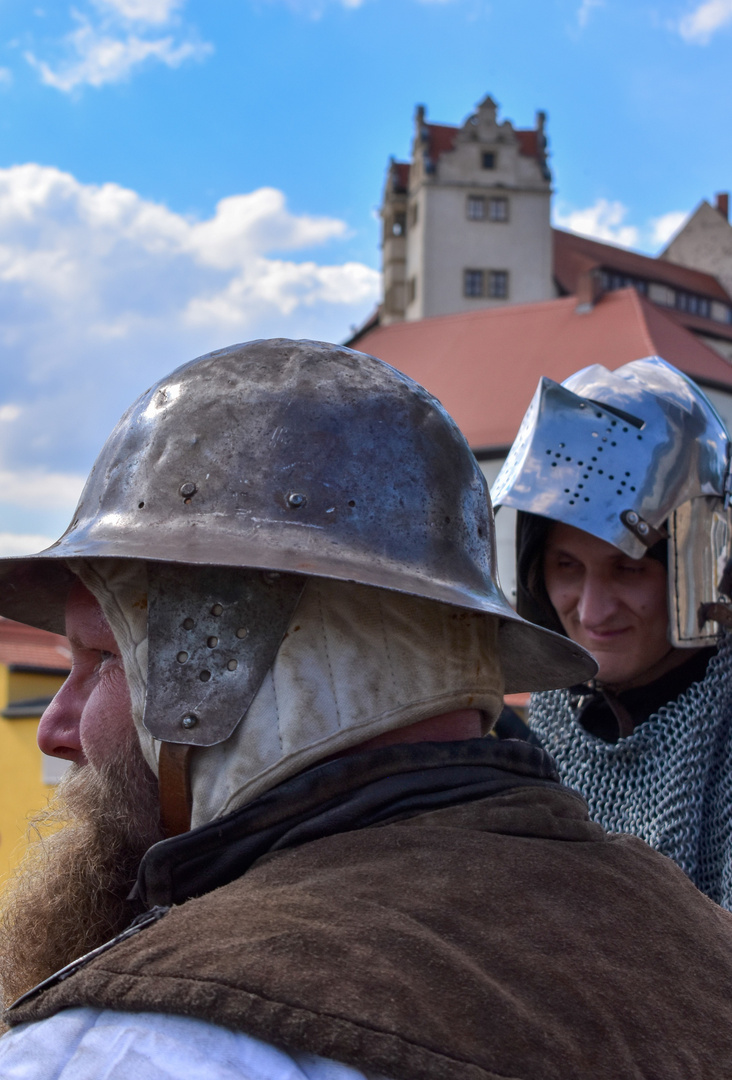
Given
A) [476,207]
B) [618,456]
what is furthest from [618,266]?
[618,456]

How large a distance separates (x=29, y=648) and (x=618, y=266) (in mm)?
31653

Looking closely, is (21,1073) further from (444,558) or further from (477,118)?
(477,118)

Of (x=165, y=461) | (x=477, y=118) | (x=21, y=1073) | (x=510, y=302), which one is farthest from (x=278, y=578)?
(x=477, y=118)

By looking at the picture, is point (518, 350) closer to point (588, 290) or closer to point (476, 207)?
point (588, 290)

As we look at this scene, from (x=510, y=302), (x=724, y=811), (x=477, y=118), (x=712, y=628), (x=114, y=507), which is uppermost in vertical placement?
(x=477, y=118)

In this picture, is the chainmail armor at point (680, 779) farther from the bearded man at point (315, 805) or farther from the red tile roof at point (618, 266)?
the red tile roof at point (618, 266)

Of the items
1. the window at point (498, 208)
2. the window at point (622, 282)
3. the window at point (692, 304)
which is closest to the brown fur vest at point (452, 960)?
the window at point (498, 208)

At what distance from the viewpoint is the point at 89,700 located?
1767 millimetres

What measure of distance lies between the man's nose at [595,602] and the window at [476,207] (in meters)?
34.1

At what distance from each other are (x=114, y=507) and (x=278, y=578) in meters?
0.36

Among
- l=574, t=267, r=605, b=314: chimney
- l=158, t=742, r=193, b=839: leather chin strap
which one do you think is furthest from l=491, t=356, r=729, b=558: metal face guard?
l=574, t=267, r=605, b=314: chimney

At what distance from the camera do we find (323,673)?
158 centimetres

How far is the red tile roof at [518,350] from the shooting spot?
2641cm

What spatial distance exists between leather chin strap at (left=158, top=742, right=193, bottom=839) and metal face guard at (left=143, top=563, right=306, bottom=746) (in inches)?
0.8
